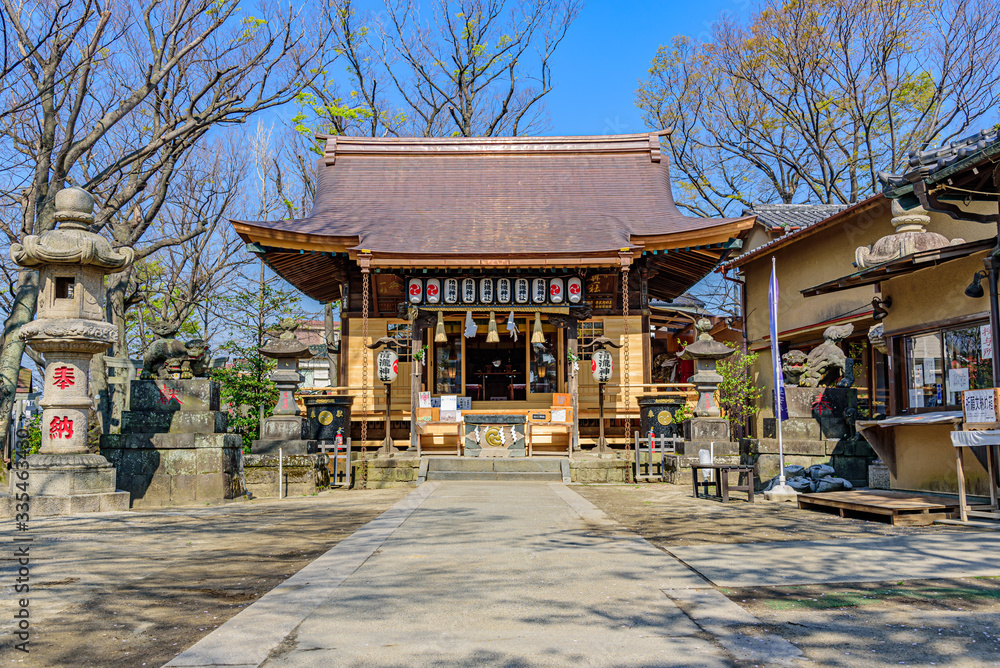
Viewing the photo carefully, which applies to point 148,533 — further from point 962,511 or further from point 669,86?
point 669,86

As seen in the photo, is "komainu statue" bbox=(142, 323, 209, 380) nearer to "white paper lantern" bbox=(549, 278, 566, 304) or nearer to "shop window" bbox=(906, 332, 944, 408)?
"white paper lantern" bbox=(549, 278, 566, 304)

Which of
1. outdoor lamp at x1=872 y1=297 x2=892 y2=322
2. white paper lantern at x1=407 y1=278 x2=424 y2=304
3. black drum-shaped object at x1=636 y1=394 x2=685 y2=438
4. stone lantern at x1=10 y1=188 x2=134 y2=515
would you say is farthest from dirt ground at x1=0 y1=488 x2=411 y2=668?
black drum-shaped object at x1=636 y1=394 x2=685 y2=438

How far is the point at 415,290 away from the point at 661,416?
6.68m

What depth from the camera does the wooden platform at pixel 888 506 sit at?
8328 millimetres

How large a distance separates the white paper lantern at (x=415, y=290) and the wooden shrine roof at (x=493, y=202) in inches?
34.8

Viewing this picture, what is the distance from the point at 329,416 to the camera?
17.3 meters

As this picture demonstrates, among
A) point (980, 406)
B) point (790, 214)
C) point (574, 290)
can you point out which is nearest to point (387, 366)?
point (574, 290)

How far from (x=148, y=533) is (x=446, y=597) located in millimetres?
4733

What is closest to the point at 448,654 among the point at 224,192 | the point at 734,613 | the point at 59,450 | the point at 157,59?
the point at 734,613

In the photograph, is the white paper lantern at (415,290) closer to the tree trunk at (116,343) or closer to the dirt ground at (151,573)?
the tree trunk at (116,343)

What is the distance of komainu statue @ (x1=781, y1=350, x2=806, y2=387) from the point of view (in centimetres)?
1347

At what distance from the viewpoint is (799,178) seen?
28.6m

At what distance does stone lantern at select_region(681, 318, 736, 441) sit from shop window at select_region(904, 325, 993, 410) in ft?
15.9

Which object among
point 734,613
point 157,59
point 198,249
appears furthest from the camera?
point 198,249
